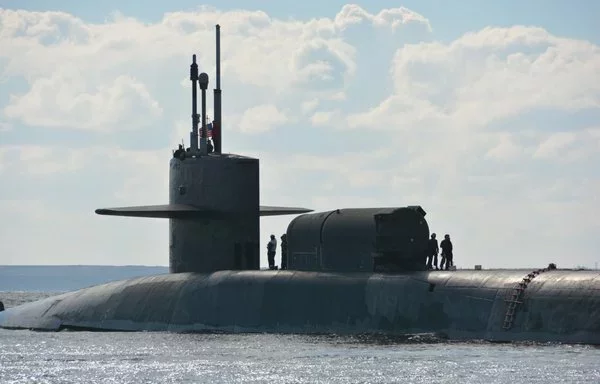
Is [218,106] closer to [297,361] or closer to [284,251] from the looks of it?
[284,251]

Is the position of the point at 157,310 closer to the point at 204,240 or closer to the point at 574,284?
the point at 204,240

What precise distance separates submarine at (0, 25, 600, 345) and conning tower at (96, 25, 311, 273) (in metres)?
0.04

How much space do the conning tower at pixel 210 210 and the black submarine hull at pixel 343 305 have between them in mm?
1079

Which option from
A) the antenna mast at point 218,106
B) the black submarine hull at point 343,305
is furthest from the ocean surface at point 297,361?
the antenna mast at point 218,106

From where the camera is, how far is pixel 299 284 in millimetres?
44000

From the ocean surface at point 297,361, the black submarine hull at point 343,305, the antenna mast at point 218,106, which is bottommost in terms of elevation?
the ocean surface at point 297,361

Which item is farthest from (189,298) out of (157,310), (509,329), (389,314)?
(509,329)

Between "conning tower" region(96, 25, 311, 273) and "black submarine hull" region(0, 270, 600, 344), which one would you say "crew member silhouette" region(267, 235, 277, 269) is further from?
"black submarine hull" region(0, 270, 600, 344)

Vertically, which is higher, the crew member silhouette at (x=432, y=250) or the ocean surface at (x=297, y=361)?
the crew member silhouette at (x=432, y=250)

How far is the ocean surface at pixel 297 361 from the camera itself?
32.9 m

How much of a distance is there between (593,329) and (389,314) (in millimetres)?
7078

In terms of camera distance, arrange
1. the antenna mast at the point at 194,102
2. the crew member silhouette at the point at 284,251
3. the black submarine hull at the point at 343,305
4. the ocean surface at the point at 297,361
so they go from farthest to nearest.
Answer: the antenna mast at the point at 194,102, the crew member silhouette at the point at 284,251, the black submarine hull at the point at 343,305, the ocean surface at the point at 297,361

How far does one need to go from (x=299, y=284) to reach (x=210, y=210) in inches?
200

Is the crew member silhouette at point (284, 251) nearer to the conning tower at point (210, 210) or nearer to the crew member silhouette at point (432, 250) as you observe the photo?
the conning tower at point (210, 210)
